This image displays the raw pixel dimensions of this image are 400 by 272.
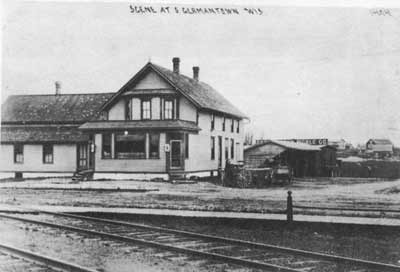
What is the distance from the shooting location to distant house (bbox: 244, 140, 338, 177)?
26.9 metres

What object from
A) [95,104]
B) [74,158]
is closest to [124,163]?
[74,158]

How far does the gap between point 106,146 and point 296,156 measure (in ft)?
36.7

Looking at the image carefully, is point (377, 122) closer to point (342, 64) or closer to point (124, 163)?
point (342, 64)

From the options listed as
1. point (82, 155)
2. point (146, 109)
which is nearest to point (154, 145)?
point (146, 109)

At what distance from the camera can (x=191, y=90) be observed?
26.2m

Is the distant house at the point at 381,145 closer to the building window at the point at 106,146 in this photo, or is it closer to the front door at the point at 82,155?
the building window at the point at 106,146

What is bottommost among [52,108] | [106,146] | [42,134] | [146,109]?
[106,146]

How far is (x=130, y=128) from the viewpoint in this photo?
2488 cm

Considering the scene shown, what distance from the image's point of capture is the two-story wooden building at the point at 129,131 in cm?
2483

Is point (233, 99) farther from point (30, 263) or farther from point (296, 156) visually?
point (296, 156)

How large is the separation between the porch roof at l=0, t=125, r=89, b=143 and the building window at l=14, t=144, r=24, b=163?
1.70 feet

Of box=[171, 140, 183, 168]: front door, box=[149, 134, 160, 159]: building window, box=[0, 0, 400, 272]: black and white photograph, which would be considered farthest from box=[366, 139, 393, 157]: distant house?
box=[149, 134, 160, 159]: building window

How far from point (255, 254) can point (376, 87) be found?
5.21 meters

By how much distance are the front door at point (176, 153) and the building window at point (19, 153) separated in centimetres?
960
